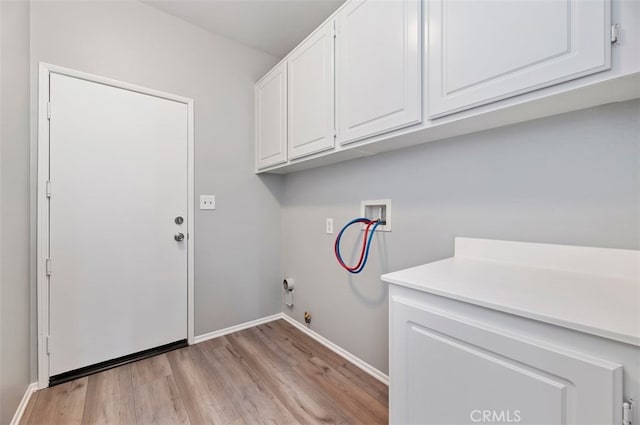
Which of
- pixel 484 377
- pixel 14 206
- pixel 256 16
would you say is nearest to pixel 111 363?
pixel 14 206

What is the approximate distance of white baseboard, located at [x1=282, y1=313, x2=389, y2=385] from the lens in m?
1.64

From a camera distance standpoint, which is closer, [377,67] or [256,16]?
[377,67]

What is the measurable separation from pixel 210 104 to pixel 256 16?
76 cm

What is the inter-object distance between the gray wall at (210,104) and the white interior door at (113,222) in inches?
5.7

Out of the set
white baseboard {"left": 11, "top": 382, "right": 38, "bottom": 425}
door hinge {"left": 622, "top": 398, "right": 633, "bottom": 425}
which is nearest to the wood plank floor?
white baseboard {"left": 11, "top": 382, "right": 38, "bottom": 425}

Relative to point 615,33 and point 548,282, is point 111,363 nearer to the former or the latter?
point 548,282

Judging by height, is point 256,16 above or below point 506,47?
above

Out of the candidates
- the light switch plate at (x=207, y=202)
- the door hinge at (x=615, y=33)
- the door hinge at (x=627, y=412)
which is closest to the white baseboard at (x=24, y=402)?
the light switch plate at (x=207, y=202)

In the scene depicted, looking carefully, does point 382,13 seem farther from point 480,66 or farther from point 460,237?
point 460,237

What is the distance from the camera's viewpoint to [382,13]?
49.1 inches

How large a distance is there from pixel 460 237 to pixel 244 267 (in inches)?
70.8

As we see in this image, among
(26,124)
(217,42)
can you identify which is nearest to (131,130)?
(26,124)

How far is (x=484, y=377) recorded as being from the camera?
73cm

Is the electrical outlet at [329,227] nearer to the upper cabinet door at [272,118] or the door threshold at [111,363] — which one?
the upper cabinet door at [272,118]
